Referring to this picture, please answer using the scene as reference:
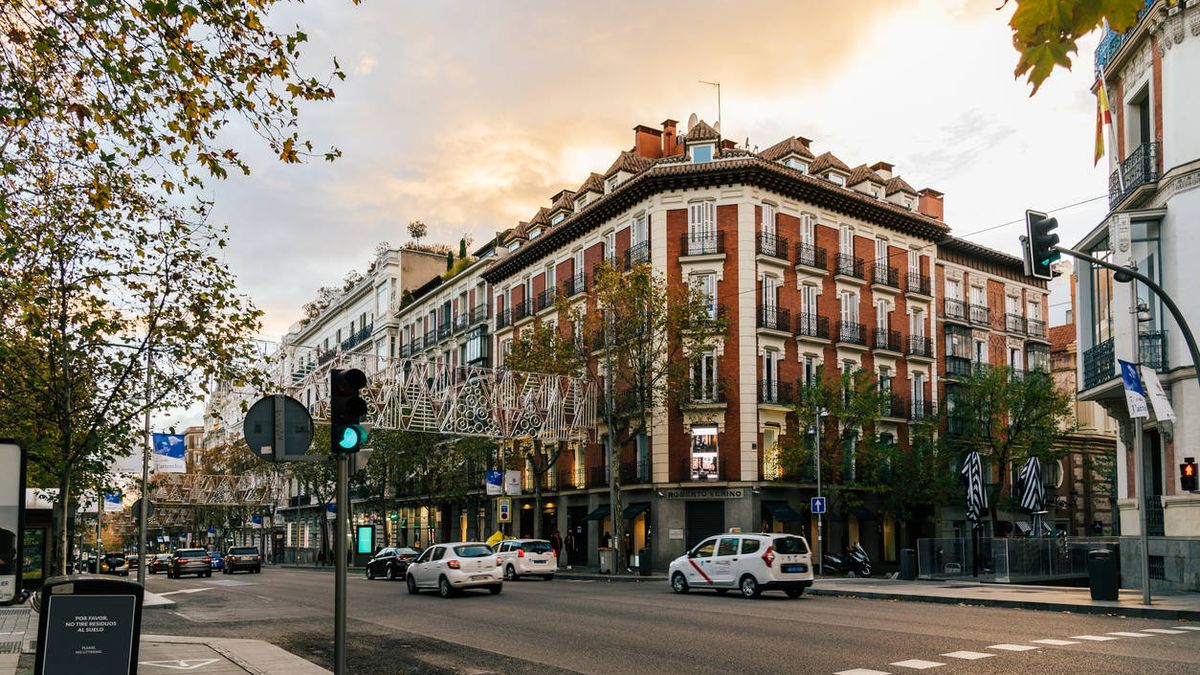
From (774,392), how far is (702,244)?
743cm

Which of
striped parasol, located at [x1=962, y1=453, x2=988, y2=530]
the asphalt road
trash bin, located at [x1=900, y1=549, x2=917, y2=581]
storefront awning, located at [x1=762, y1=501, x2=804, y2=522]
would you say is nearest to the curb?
the asphalt road

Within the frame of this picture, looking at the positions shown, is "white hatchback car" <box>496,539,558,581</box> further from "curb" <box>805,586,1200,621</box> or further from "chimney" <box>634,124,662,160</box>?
"chimney" <box>634,124,662,160</box>

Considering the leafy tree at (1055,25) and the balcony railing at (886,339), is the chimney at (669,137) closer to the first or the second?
the balcony railing at (886,339)

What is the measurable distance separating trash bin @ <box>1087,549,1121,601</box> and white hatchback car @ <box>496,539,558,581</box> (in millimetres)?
19554

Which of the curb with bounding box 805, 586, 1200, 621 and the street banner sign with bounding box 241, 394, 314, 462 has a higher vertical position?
the street banner sign with bounding box 241, 394, 314, 462

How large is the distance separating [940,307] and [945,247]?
3.55m

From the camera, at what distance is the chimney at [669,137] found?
182 feet

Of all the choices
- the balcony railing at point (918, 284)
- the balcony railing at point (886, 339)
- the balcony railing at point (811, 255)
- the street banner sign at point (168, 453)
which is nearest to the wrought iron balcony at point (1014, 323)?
the balcony railing at point (918, 284)

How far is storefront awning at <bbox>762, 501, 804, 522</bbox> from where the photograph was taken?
44656 mm

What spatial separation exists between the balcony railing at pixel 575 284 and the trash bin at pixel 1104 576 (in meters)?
33.2

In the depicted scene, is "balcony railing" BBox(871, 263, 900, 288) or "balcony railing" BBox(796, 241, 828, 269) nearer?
"balcony railing" BBox(796, 241, 828, 269)

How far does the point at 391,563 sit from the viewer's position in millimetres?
40562

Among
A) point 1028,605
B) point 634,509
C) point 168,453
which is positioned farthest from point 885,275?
point 168,453

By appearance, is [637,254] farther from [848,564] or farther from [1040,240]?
[1040,240]
